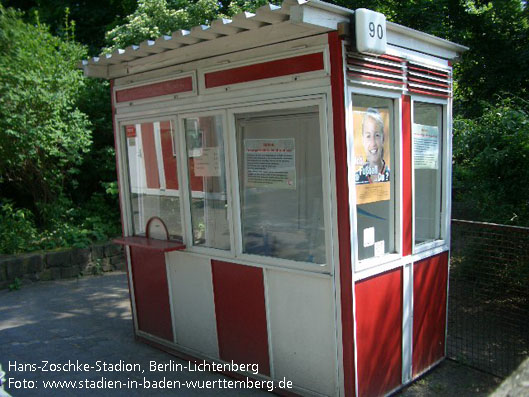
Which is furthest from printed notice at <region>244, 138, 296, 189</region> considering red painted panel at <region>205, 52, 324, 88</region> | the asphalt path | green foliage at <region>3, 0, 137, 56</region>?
green foliage at <region>3, 0, 137, 56</region>

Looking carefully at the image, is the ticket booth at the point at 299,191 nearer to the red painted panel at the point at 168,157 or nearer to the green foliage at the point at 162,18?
the red painted panel at the point at 168,157

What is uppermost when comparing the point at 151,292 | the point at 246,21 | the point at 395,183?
the point at 246,21

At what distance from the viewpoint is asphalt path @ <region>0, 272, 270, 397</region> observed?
3.89m

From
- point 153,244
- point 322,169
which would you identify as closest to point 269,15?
point 322,169

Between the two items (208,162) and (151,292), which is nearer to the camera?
(208,162)

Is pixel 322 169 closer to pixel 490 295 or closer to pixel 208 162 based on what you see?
pixel 208 162

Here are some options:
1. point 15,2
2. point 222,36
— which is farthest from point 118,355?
point 15,2

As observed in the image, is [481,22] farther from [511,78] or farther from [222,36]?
[222,36]

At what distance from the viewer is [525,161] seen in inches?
189

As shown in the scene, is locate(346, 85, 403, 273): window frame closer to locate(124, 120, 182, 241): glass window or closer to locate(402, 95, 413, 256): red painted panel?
locate(402, 95, 413, 256): red painted panel

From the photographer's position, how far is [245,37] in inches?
131

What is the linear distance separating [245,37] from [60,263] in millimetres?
5618

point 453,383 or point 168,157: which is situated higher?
point 168,157

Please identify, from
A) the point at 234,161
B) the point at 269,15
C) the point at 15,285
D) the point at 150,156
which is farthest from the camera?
the point at 15,285
